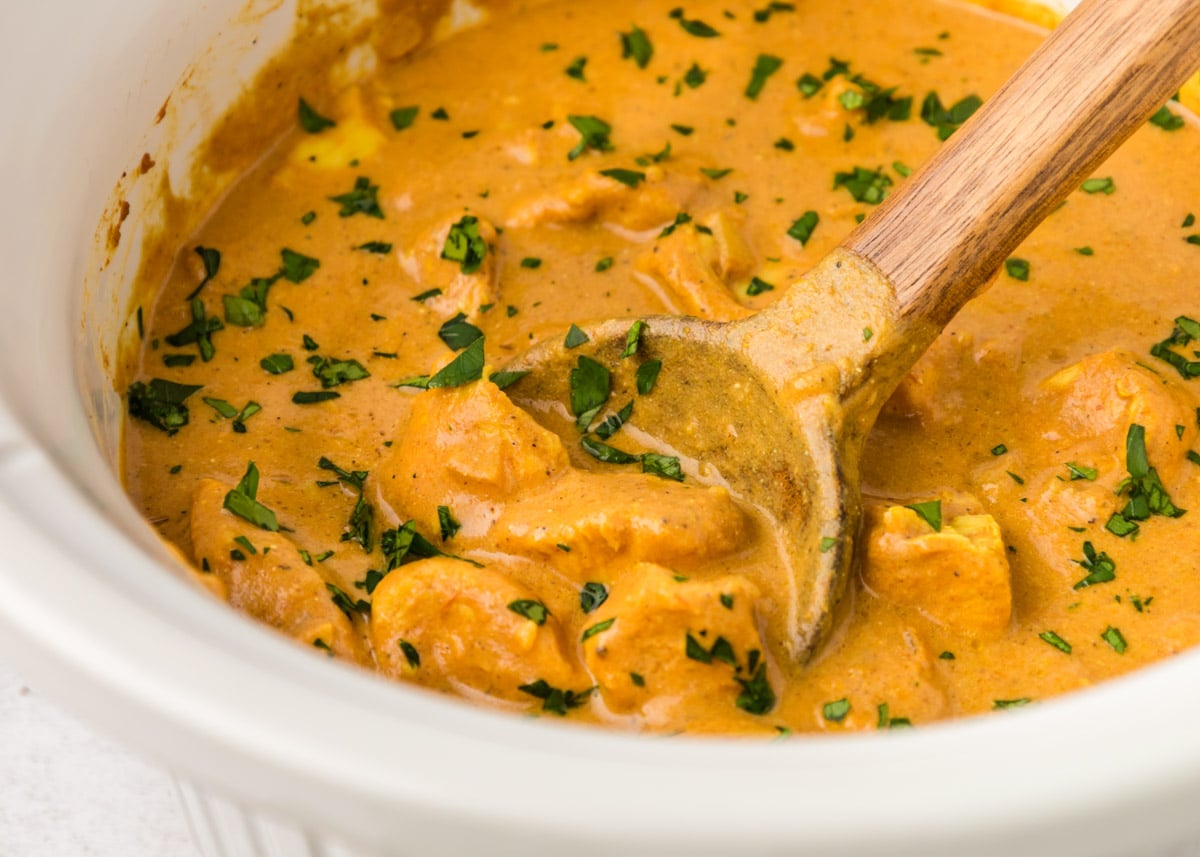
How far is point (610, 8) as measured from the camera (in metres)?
3.29

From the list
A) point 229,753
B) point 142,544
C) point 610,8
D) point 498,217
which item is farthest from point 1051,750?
point 610,8

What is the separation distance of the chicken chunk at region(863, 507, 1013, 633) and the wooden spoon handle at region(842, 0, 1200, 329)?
333 mm

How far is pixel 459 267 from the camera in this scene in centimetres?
263

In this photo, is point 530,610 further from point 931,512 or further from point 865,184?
point 865,184

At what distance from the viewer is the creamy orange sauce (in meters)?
2.05

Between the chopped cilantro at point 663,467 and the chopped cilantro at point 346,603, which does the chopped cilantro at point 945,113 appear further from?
the chopped cilantro at point 346,603

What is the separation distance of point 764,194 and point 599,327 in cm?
64

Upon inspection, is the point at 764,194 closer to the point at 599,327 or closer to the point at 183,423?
the point at 599,327

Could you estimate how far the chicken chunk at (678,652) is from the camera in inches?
77.1

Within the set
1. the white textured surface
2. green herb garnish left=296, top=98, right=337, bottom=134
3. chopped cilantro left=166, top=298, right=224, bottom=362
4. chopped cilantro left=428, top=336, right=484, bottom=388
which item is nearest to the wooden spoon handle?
chopped cilantro left=428, top=336, right=484, bottom=388

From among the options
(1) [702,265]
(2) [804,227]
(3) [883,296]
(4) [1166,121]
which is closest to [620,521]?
(3) [883,296]

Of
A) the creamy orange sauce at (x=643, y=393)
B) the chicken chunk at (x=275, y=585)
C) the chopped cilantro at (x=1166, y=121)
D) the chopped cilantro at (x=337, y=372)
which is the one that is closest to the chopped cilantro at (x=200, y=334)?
the creamy orange sauce at (x=643, y=393)

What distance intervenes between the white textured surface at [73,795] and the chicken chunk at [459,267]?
3.29ft

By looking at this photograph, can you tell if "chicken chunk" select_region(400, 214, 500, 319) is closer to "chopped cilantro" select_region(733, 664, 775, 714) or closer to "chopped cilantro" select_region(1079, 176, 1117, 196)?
"chopped cilantro" select_region(733, 664, 775, 714)
